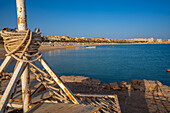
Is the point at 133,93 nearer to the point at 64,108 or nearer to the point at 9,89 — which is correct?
the point at 64,108

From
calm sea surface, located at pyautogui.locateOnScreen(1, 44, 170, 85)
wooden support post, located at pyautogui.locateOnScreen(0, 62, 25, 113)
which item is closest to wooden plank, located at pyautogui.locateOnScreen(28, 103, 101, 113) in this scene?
wooden support post, located at pyautogui.locateOnScreen(0, 62, 25, 113)

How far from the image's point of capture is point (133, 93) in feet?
24.1

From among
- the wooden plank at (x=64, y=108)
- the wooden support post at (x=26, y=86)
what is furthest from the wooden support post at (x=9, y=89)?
the wooden plank at (x=64, y=108)

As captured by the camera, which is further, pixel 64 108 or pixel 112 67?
pixel 112 67

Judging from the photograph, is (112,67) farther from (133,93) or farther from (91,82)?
(133,93)

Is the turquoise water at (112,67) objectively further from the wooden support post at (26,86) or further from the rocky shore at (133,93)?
the wooden support post at (26,86)

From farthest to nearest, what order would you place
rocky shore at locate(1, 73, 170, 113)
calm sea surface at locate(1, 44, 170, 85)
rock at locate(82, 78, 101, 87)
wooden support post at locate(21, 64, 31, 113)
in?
calm sea surface at locate(1, 44, 170, 85) → rock at locate(82, 78, 101, 87) → rocky shore at locate(1, 73, 170, 113) → wooden support post at locate(21, 64, 31, 113)

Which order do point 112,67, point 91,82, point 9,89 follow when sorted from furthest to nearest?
point 112,67 < point 91,82 < point 9,89

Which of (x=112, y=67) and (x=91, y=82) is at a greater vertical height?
(x=91, y=82)

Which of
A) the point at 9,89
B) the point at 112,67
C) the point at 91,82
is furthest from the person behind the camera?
the point at 112,67

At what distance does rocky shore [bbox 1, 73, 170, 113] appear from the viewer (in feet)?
18.1

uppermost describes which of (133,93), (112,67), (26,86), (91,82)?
(26,86)

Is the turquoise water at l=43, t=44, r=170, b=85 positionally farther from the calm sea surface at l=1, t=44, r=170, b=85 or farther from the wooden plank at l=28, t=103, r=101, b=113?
the wooden plank at l=28, t=103, r=101, b=113

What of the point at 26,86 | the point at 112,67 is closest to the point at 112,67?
the point at 112,67
